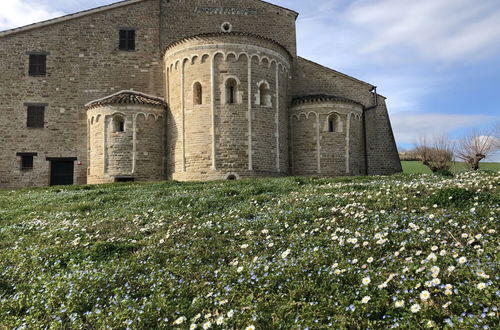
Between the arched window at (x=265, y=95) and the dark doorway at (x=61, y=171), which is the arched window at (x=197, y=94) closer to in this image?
the arched window at (x=265, y=95)

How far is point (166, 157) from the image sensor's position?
2427 centimetres

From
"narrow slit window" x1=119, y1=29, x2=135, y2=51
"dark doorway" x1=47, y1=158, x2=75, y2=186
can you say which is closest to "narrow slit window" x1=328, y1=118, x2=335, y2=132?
"narrow slit window" x1=119, y1=29, x2=135, y2=51

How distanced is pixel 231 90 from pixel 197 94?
1969 millimetres

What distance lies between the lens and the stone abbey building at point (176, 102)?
22.5 metres

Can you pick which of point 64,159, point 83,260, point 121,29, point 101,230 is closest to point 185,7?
point 121,29

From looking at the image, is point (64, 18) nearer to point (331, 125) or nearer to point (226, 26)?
point (226, 26)

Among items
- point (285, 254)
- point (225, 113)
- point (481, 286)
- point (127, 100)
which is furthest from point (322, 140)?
point (481, 286)

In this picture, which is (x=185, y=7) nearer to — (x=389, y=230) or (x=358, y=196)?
(x=358, y=196)

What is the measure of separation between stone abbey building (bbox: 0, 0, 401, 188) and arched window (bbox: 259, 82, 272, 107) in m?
0.06

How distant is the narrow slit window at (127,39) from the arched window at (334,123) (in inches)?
564

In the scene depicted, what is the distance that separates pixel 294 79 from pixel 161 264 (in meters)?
24.3

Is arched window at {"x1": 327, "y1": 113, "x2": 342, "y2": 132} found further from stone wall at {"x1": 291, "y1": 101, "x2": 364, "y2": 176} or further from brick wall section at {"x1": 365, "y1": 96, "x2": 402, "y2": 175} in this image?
brick wall section at {"x1": 365, "y1": 96, "x2": 402, "y2": 175}

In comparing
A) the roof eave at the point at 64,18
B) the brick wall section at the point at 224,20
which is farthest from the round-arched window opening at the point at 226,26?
the roof eave at the point at 64,18

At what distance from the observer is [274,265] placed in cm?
584
